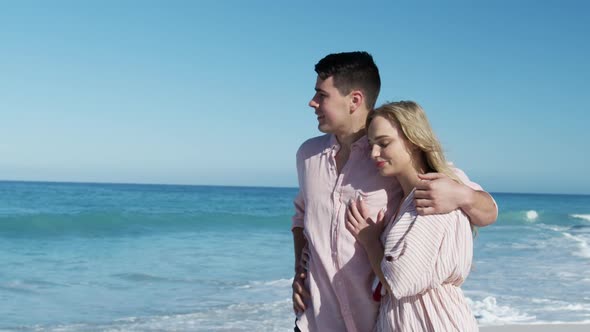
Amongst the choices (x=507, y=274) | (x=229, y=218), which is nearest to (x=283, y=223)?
(x=229, y=218)

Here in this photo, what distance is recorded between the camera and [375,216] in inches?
99.6

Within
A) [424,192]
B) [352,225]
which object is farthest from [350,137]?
[424,192]

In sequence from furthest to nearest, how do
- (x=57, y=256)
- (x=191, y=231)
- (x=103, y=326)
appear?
1. (x=191, y=231)
2. (x=57, y=256)
3. (x=103, y=326)

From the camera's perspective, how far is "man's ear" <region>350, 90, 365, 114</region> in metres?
2.62

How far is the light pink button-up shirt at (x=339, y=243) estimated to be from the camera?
100 inches

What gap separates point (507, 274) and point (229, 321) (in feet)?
18.9

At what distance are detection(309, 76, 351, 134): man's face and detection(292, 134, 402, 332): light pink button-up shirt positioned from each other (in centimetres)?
9

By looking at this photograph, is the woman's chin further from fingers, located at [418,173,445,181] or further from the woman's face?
fingers, located at [418,173,445,181]

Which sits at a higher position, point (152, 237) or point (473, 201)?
point (473, 201)

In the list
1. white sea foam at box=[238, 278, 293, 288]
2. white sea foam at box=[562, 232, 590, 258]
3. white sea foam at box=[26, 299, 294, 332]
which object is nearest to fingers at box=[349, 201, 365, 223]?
white sea foam at box=[26, 299, 294, 332]

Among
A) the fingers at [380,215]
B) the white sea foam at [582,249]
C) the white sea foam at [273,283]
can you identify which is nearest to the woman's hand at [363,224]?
the fingers at [380,215]

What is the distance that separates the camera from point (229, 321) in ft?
25.6

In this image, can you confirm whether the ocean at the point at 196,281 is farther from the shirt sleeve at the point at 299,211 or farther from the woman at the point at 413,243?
the shirt sleeve at the point at 299,211

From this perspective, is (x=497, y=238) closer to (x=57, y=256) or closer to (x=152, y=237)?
(x=152, y=237)
